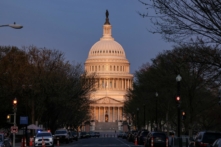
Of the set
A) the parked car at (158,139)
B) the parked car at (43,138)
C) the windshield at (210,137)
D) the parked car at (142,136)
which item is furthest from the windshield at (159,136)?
the windshield at (210,137)

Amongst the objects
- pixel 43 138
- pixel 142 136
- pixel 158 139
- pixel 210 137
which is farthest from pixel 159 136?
pixel 210 137

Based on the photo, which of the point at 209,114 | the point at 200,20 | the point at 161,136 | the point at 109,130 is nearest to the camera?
the point at 200,20

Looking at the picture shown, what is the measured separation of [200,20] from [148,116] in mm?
72235

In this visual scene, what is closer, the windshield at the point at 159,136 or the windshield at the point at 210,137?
the windshield at the point at 210,137

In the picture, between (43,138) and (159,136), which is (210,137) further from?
(43,138)

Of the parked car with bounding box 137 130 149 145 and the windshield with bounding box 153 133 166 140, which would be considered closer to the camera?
the windshield with bounding box 153 133 166 140

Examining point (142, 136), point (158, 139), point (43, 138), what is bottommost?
point (158, 139)

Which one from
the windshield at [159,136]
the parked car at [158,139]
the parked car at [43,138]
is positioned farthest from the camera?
the parked car at [43,138]

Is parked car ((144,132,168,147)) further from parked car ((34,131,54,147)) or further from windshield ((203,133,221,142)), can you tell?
windshield ((203,133,221,142))

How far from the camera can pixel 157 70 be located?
69188 millimetres

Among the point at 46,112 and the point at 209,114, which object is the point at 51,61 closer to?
the point at 46,112

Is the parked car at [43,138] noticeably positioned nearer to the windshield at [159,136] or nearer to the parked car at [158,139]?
the parked car at [158,139]

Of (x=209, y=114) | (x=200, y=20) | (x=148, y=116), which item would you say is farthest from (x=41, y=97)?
(x=200, y=20)

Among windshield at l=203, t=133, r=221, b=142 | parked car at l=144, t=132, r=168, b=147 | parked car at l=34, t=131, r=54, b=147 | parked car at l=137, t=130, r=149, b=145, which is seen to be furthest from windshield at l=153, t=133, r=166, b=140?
windshield at l=203, t=133, r=221, b=142
